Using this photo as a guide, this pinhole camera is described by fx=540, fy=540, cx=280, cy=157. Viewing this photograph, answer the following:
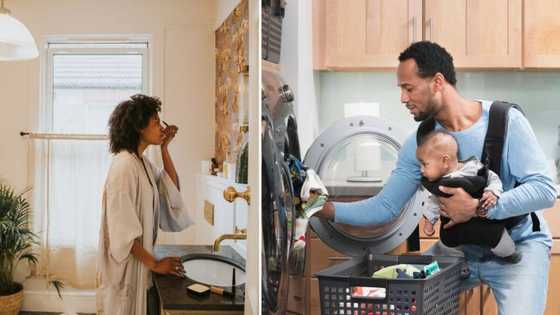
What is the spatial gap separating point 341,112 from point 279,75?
192mm

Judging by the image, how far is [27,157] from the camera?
2359 millimetres

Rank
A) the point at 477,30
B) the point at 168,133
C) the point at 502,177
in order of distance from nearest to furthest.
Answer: the point at 502,177 < the point at 477,30 < the point at 168,133

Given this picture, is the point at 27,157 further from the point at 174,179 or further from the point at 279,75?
the point at 279,75

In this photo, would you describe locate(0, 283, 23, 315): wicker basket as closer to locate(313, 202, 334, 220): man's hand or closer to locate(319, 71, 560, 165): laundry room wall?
locate(313, 202, 334, 220): man's hand

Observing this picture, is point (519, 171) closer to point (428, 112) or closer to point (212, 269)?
point (428, 112)

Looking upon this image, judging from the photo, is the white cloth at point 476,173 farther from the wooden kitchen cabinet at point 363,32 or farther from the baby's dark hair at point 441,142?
the wooden kitchen cabinet at point 363,32

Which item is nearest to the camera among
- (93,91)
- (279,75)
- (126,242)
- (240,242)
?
(279,75)

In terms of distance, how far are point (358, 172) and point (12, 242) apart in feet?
6.06

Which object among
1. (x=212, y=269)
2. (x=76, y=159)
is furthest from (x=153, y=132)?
(x=212, y=269)

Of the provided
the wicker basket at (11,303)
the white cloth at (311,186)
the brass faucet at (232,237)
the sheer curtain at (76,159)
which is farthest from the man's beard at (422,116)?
the wicker basket at (11,303)

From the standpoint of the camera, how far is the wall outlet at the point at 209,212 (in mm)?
2244

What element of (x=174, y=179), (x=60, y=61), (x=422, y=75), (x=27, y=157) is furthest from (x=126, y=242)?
(x=422, y=75)

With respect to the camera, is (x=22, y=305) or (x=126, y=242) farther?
(x=22, y=305)

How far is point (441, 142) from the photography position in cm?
102
